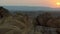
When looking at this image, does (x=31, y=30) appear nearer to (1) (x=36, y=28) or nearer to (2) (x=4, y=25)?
(1) (x=36, y=28)

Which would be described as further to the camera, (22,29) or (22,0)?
(22,0)

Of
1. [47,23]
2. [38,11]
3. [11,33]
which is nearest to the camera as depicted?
[11,33]

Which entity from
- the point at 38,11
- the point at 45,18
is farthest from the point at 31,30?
the point at 38,11

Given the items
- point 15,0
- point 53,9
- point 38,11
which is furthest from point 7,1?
point 53,9

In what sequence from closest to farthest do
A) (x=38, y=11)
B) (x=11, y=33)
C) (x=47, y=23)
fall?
(x=11, y=33) → (x=47, y=23) → (x=38, y=11)

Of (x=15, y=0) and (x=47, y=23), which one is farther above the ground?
(x=15, y=0)

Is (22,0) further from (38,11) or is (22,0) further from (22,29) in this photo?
(22,29)
